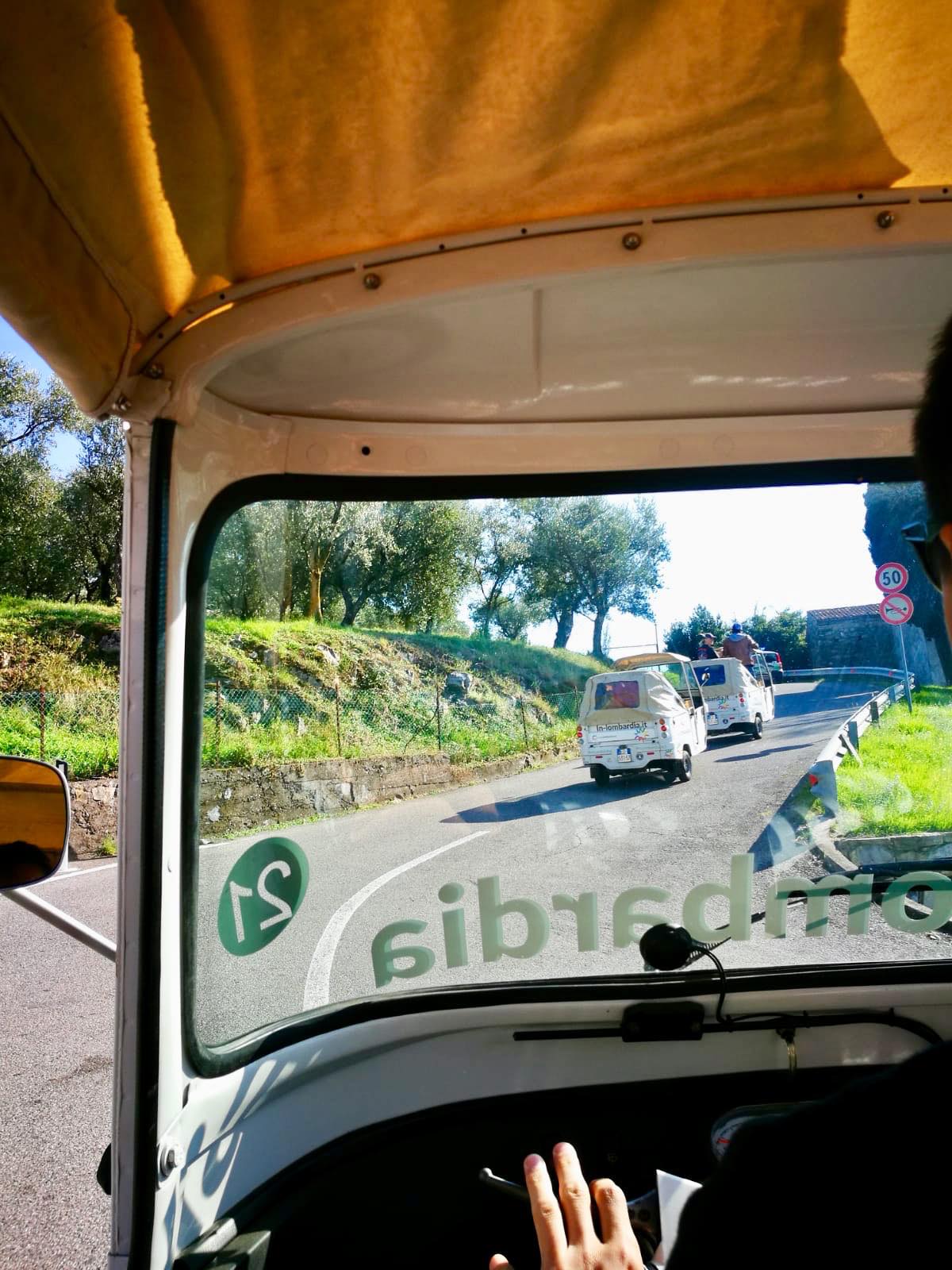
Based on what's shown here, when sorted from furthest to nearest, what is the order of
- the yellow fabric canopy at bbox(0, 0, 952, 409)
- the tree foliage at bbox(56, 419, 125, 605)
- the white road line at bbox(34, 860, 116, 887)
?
1. the tree foliage at bbox(56, 419, 125, 605)
2. the white road line at bbox(34, 860, 116, 887)
3. the yellow fabric canopy at bbox(0, 0, 952, 409)

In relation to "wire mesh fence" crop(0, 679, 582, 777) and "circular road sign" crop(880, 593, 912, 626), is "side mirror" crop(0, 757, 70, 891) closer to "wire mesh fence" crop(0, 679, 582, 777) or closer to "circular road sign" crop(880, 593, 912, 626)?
"wire mesh fence" crop(0, 679, 582, 777)

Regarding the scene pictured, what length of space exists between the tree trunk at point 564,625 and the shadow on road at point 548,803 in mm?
347

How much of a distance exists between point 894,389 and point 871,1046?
5.21 ft

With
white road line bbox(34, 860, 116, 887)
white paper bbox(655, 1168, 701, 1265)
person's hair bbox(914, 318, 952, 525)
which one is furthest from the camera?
white road line bbox(34, 860, 116, 887)

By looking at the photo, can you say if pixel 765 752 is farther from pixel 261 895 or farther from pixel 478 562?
pixel 261 895

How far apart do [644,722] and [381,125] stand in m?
1.36

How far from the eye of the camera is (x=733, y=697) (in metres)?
1.97

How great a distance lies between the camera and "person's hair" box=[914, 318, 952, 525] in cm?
61

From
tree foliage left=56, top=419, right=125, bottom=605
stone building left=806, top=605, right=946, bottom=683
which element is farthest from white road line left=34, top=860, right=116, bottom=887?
stone building left=806, top=605, right=946, bottom=683

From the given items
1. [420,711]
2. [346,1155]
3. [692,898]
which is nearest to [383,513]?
[420,711]

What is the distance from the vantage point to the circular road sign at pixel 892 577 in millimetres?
1916

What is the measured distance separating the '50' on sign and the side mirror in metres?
0.42

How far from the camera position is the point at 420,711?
1938mm

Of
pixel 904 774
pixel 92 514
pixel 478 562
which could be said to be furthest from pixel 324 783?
pixel 92 514
